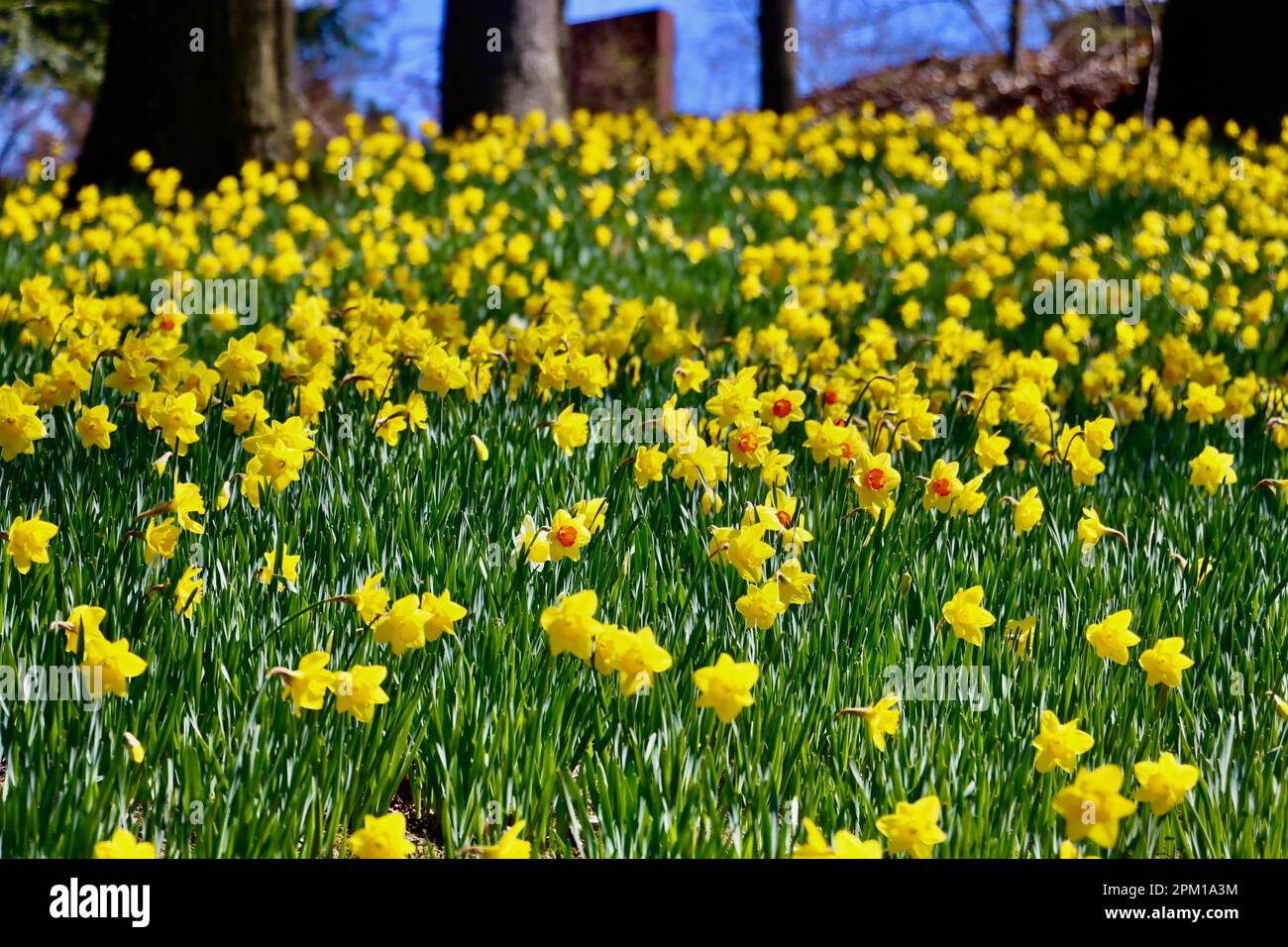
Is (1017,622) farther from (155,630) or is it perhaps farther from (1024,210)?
(1024,210)

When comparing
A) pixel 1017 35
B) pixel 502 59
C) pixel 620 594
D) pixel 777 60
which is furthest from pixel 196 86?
pixel 1017 35

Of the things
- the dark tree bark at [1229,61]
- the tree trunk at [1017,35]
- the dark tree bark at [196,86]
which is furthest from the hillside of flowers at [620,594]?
the tree trunk at [1017,35]

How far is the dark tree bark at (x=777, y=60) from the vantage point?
12.5 meters

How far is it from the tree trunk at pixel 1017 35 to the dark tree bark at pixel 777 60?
5031 mm

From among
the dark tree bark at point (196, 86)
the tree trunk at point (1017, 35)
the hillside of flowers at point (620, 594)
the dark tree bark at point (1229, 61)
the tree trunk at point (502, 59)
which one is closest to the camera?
the hillside of flowers at point (620, 594)

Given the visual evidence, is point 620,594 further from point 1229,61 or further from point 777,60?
point 777,60

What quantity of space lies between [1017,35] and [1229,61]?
20.7 feet

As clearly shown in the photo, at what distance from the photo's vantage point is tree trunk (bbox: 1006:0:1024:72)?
1620 cm

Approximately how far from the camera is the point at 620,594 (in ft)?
8.35

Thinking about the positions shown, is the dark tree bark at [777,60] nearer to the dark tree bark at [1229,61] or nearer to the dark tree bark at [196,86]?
the dark tree bark at [1229,61]

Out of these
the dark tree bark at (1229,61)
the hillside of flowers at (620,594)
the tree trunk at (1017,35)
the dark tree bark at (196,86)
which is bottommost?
the hillside of flowers at (620,594)

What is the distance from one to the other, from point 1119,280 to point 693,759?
5320mm

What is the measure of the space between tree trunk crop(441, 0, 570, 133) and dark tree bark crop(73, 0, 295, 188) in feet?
6.63
